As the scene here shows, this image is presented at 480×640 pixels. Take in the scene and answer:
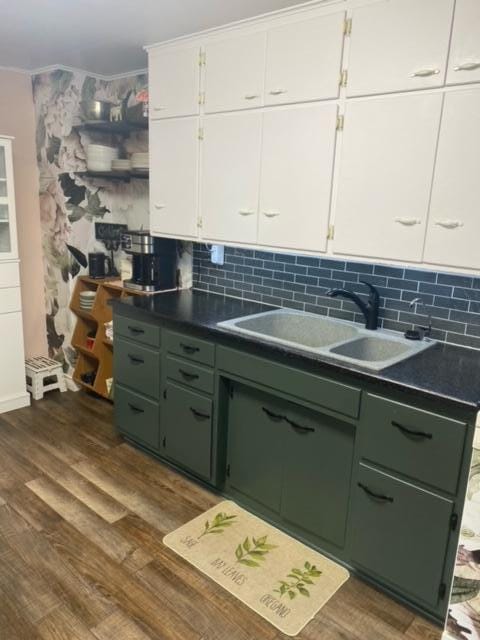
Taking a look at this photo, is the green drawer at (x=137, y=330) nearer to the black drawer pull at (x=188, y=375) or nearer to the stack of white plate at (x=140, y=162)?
the black drawer pull at (x=188, y=375)

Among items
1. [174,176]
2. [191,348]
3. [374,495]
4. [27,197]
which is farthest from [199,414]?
[27,197]

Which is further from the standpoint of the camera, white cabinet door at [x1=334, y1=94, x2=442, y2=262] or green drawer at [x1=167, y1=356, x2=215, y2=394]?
green drawer at [x1=167, y1=356, x2=215, y2=394]

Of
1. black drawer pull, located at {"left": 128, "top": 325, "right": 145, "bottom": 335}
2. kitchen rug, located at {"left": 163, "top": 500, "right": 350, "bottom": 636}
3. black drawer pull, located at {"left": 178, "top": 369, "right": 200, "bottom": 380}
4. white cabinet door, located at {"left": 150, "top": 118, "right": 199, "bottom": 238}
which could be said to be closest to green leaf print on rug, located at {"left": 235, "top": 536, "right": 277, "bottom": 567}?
kitchen rug, located at {"left": 163, "top": 500, "right": 350, "bottom": 636}

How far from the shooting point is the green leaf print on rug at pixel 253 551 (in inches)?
82.0

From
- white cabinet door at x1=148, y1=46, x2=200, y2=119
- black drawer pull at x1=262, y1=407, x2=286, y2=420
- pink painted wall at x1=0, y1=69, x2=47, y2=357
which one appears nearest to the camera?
black drawer pull at x1=262, y1=407, x2=286, y2=420

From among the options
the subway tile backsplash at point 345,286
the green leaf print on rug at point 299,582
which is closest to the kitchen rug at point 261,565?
the green leaf print on rug at point 299,582

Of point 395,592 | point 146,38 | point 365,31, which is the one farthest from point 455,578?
point 146,38

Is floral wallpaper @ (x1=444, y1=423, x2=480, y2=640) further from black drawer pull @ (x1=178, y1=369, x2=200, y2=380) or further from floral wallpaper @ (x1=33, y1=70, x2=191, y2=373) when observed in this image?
floral wallpaper @ (x1=33, y1=70, x2=191, y2=373)

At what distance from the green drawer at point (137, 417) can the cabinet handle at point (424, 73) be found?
6.77ft

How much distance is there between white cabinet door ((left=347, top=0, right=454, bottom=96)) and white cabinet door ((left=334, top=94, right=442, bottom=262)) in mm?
68

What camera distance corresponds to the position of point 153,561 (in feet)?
6.79

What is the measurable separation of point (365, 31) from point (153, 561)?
2.44m

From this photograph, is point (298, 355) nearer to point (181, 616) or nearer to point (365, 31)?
point (181, 616)

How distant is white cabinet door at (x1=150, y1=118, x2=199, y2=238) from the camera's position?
273cm
